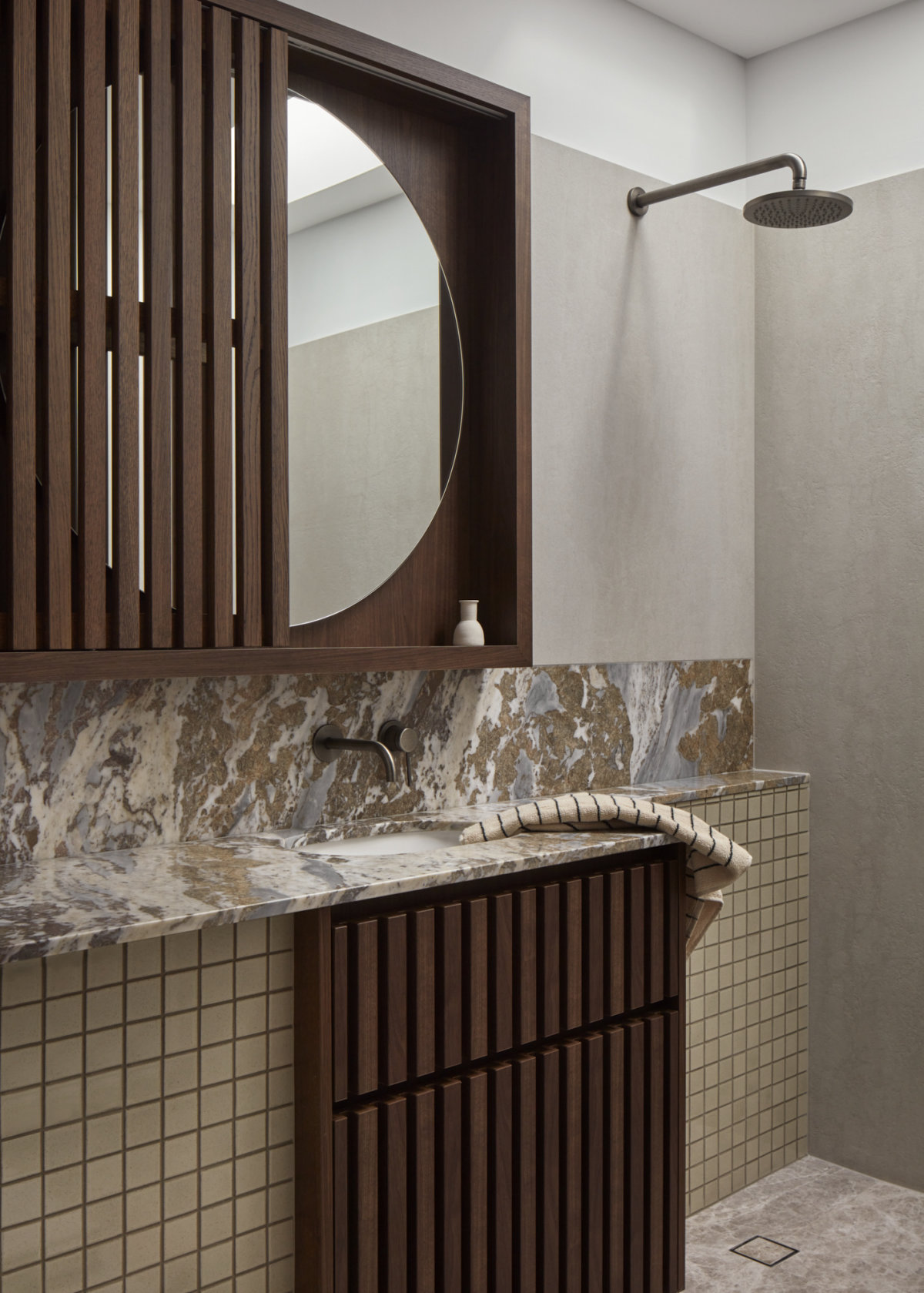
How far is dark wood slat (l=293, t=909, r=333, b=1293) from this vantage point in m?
1.72

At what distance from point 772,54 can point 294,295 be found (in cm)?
178

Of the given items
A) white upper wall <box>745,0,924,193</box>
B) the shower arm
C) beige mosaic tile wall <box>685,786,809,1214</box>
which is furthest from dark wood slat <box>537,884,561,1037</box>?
white upper wall <box>745,0,924,193</box>

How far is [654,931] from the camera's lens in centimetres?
224

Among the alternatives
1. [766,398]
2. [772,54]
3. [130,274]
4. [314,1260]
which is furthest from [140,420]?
[772,54]

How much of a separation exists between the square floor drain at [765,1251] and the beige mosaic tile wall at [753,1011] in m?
0.18

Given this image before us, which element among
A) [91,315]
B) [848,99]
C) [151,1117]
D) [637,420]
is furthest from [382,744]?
[848,99]

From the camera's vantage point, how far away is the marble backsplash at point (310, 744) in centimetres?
190

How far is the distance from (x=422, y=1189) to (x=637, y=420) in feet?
5.89

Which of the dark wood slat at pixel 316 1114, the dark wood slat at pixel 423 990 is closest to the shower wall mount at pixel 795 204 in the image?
the dark wood slat at pixel 423 990

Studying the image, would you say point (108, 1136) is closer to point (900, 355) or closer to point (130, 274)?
point (130, 274)

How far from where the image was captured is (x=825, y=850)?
303cm

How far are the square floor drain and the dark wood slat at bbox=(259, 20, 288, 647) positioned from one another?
1.72 m

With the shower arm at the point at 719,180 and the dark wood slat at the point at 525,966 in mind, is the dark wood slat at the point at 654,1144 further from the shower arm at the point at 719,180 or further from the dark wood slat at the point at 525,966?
the shower arm at the point at 719,180

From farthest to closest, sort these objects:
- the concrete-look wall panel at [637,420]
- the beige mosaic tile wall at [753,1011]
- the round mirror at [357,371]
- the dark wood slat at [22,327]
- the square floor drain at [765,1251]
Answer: the beige mosaic tile wall at [753,1011] < the concrete-look wall panel at [637,420] < the square floor drain at [765,1251] < the round mirror at [357,371] < the dark wood slat at [22,327]
